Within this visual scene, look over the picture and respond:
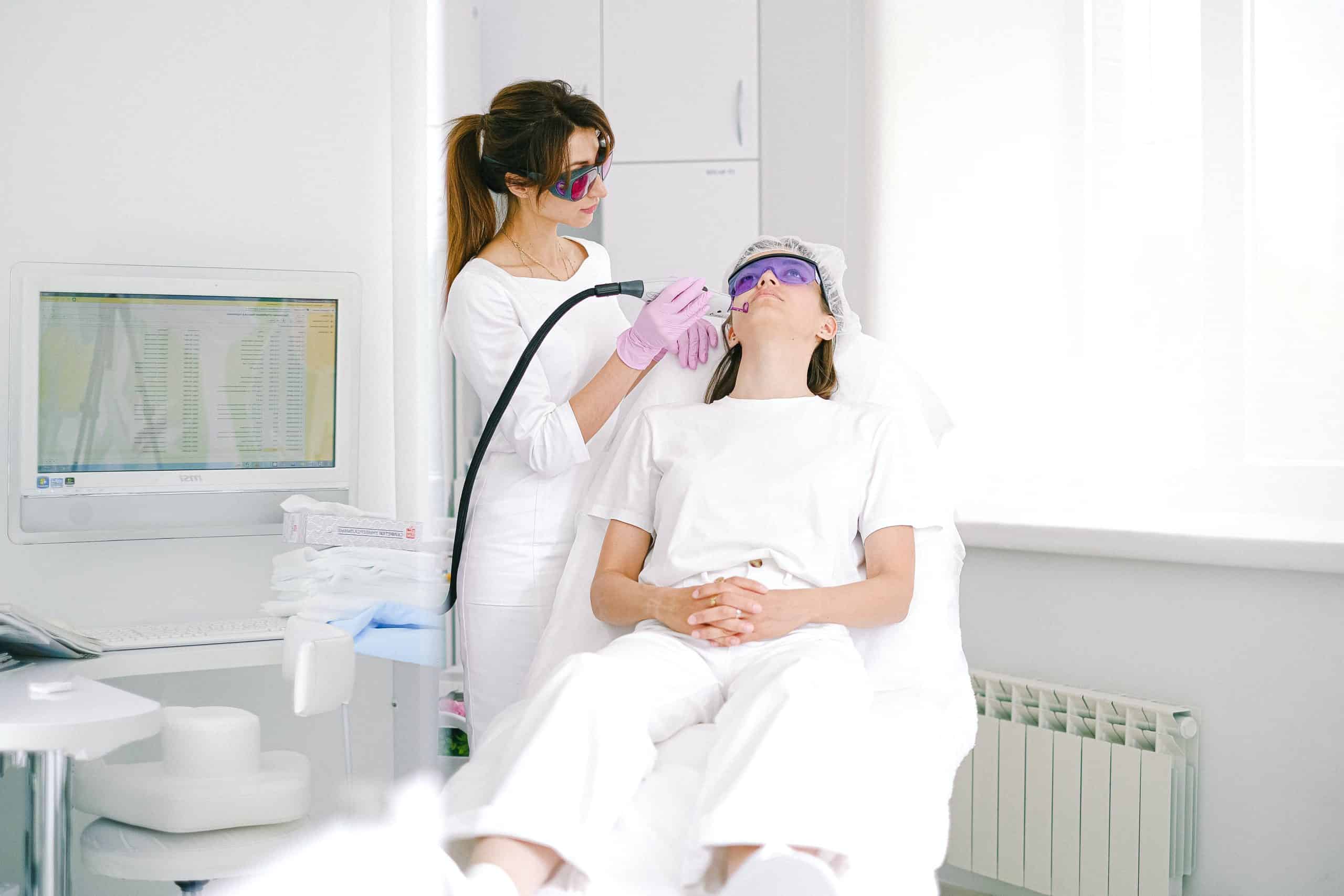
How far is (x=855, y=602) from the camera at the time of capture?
1350mm

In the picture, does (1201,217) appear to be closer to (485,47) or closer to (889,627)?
(889,627)

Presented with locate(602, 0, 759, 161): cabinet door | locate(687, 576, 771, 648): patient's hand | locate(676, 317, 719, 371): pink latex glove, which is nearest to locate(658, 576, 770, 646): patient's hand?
locate(687, 576, 771, 648): patient's hand

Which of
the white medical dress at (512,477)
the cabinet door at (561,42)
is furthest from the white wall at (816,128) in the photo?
the white medical dress at (512,477)

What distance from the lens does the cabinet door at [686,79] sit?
2461mm

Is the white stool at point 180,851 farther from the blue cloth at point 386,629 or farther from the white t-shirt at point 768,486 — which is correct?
the white t-shirt at point 768,486

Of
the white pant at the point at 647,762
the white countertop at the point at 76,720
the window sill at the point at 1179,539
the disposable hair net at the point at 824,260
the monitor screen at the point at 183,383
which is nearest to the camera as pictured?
the white pant at the point at 647,762

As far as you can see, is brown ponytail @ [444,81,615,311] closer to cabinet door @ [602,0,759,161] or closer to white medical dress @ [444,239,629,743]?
white medical dress @ [444,239,629,743]

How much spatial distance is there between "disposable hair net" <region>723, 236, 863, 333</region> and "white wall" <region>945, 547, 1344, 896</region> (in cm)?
76

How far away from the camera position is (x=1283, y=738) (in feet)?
5.84

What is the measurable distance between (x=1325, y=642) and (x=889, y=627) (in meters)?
0.82

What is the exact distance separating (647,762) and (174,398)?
4.15 feet

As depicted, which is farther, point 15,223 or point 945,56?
point 945,56

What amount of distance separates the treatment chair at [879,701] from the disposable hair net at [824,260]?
0.05 metres

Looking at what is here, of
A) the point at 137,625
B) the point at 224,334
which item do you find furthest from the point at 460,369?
the point at 137,625
